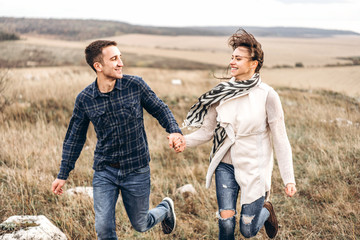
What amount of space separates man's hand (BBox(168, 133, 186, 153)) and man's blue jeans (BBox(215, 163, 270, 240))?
403 mm

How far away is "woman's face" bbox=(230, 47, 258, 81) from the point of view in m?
2.77

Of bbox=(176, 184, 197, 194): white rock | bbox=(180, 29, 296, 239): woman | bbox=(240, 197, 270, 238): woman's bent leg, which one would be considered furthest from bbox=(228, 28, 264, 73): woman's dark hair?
bbox=(176, 184, 197, 194): white rock

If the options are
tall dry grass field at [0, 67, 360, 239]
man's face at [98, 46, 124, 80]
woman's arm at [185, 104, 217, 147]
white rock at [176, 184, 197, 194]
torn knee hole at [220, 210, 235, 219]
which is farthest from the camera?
white rock at [176, 184, 197, 194]

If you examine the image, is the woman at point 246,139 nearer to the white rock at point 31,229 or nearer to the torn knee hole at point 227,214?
the torn knee hole at point 227,214

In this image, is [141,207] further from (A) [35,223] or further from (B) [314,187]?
(B) [314,187]

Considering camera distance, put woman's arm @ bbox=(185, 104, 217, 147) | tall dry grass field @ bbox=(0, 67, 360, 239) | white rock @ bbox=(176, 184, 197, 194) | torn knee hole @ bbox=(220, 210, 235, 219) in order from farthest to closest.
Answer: white rock @ bbox=(176, 184, 197, 194)
tall dry grass field @ bbox=(0, 67, 360, 239)
woman's arm @ bbox=(185, 104, 217, 147)
torn knee hole @ bbox=(220, 210, 235, 219)

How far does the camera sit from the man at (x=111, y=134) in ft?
8.83

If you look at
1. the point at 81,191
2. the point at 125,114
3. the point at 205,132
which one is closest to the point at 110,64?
the point at 125,114

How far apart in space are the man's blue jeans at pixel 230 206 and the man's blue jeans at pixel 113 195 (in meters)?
0.68

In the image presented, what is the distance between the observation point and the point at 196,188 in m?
4.62

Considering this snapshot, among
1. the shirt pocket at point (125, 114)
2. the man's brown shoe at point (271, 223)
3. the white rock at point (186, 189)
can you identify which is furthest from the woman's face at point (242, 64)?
the white rock at point (186, 189)

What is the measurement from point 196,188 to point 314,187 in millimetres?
1670

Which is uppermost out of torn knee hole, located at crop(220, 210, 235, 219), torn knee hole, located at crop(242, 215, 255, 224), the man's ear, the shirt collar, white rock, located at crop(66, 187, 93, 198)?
the man's ear

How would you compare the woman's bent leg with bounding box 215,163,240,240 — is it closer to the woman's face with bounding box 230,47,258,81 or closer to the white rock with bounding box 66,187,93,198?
the woman's face with bounding box 230,47,258,81
